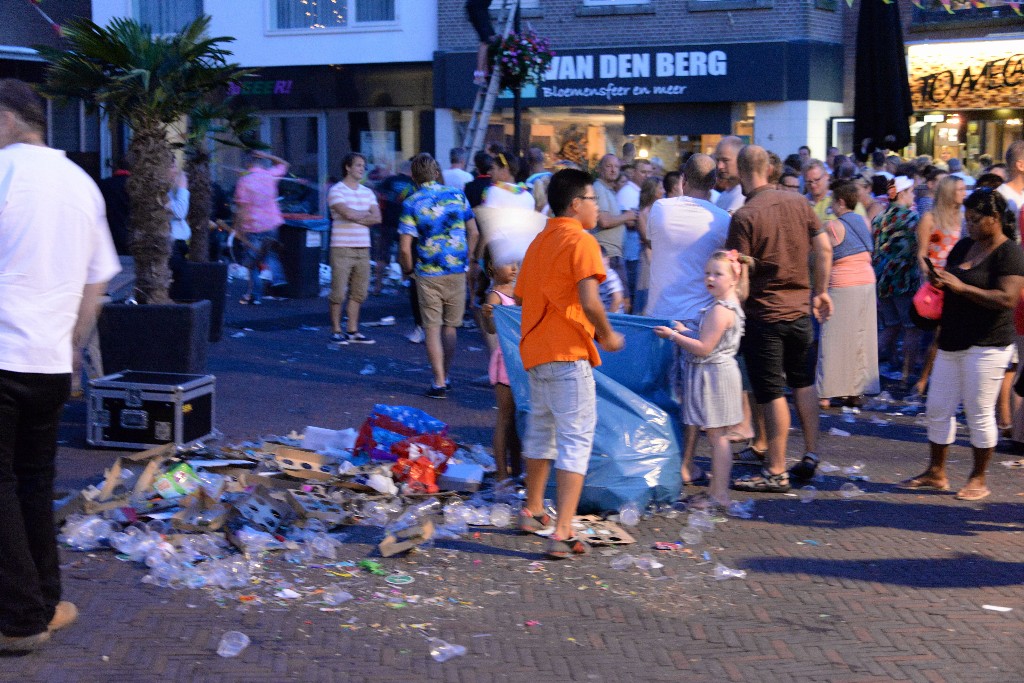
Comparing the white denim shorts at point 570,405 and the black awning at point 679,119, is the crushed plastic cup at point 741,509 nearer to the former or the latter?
the white denim shorts at point 570,405

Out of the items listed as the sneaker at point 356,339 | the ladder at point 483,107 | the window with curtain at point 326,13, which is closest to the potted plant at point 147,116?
the sneaker at point 356,339

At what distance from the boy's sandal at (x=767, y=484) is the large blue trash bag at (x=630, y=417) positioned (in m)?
0.65

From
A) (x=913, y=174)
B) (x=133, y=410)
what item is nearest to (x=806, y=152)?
(x=913, y=174)

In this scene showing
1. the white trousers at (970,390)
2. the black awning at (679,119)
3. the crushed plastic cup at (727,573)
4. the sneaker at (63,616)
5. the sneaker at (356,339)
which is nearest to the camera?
the sneaker at (63,616)

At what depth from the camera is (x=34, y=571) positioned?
4.30 m

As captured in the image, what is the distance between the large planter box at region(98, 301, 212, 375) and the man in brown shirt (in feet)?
12.9

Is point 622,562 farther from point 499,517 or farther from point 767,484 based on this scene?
point 767,484

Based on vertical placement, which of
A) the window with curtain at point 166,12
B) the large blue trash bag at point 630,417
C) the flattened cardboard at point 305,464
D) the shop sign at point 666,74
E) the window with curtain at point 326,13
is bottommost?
the flattened cardboard at point 305,464

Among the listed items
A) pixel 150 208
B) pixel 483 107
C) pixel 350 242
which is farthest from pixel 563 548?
pixel 483 107

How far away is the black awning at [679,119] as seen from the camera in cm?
2133

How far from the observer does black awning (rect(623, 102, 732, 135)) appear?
21.3 metres

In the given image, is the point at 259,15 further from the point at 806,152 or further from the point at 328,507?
the point at 328,507

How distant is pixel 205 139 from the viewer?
10.2 metres

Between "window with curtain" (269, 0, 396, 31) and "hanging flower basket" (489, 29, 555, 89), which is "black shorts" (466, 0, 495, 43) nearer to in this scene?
"hanging flower basket" (489, 29, 555, 89)
